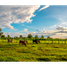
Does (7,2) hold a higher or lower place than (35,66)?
higher

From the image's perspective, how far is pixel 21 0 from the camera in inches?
130

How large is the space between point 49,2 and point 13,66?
431cm

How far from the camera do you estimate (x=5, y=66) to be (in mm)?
2971

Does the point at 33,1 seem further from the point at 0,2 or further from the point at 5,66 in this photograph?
the point at 5,66

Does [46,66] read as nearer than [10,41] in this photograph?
Yes

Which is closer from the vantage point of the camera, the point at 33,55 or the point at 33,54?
the point at 33,55

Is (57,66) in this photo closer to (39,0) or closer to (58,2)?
(58,2)

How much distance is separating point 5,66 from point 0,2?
3789 mm

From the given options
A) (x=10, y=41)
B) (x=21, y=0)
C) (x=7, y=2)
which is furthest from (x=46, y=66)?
(x=10, y=41)

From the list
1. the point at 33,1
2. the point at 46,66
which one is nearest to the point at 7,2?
the point at 33,1

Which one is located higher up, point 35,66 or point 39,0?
point 39,0

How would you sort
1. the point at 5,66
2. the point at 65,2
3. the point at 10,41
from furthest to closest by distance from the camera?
the point at 10,41, the point at 65,2, the point at 5,66

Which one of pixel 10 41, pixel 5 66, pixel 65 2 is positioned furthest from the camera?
pixel 10 41

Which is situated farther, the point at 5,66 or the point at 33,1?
the point at 33,1
